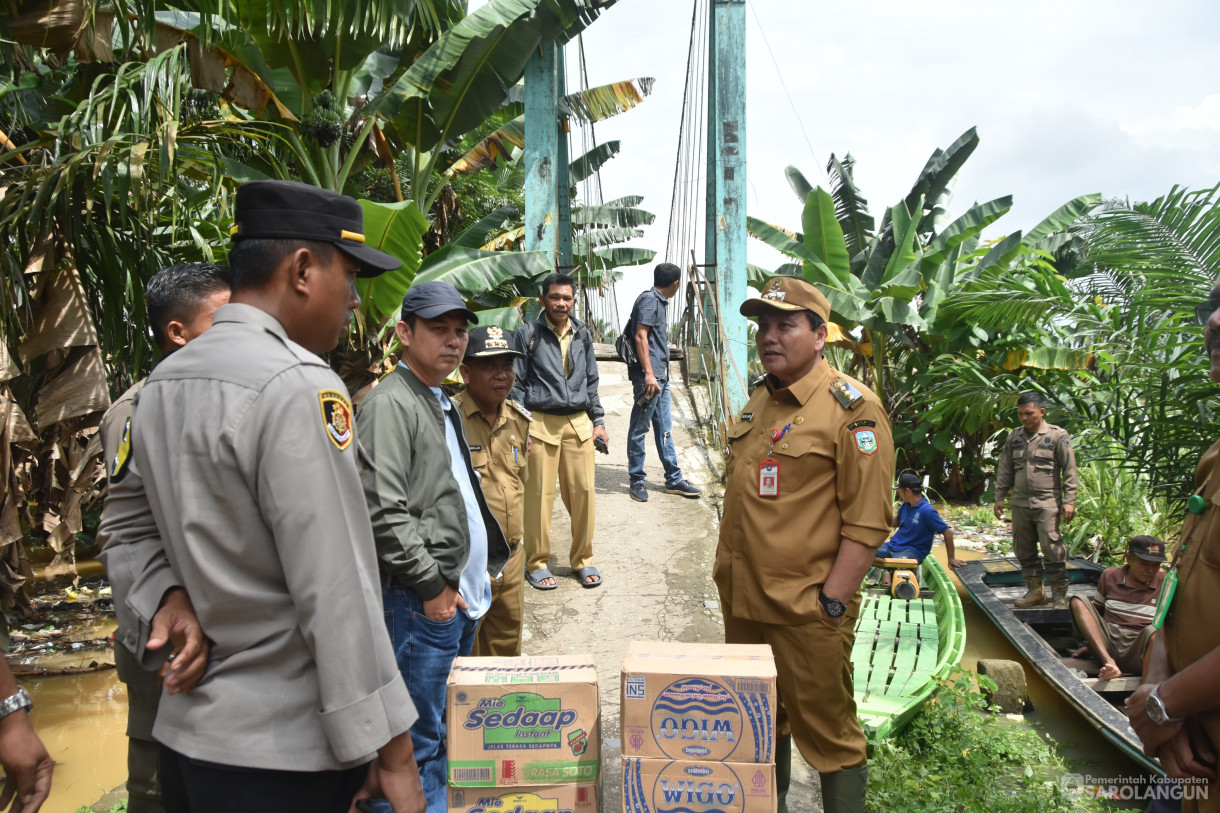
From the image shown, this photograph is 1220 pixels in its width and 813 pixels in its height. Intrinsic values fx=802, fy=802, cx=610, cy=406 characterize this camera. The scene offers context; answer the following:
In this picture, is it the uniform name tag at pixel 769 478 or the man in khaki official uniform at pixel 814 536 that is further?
the uniform name tag at pixel 769 478

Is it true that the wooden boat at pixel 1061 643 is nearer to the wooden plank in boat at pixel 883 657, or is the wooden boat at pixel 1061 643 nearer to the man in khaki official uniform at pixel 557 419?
the wooden plank in boat at pixel 883 657

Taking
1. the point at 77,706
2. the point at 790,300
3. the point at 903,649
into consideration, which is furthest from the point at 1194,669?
the point at 77,706

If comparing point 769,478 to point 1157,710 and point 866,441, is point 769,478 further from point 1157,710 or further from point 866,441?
point 1157,710

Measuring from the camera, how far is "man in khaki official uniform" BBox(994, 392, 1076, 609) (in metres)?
6.37

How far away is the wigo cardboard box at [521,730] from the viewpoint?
2.13 metres

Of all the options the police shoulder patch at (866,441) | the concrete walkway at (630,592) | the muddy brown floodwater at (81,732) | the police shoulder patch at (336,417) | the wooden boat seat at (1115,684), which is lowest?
the muddy brown floodwater at (81,732)

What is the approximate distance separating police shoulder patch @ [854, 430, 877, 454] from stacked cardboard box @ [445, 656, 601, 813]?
1051 millimetres

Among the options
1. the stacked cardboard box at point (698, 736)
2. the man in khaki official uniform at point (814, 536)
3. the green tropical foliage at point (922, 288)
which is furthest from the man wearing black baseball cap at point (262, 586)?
the green tropical foliage at point (922, 288)

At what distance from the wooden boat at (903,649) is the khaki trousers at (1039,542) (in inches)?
36.6

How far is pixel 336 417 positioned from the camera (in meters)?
1.23

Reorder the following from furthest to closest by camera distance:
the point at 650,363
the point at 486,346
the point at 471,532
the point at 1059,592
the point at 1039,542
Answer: the point at 1039,542, the point at 1059,592, the point at 650,363, the point at 486,346, the point at 471,532

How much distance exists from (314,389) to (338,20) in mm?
5081

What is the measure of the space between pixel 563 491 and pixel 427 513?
284 centimetres

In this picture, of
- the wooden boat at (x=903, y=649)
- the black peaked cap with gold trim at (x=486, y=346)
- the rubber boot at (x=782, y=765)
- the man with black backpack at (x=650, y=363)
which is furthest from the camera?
the man with black backpack at (x=650, y=363)
